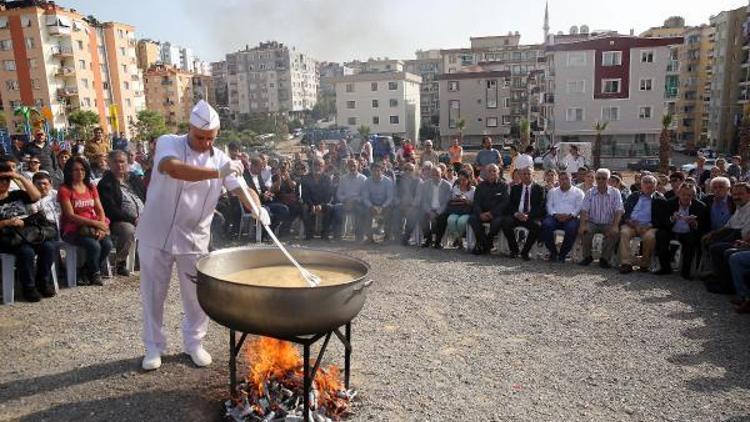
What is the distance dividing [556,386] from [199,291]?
2.74 m

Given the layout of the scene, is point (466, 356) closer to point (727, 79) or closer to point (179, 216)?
point (179, 216)

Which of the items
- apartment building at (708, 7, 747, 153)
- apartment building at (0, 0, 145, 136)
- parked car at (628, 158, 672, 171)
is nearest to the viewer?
parked car at (628, 158, 672, 171)

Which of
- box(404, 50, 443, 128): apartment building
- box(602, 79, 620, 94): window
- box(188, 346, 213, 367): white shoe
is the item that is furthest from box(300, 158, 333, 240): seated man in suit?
box(404, 50, 443, 128): apartment building

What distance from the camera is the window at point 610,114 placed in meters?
45.1

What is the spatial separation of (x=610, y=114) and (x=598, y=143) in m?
8.27

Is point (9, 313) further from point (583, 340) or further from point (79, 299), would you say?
point (583, 340)

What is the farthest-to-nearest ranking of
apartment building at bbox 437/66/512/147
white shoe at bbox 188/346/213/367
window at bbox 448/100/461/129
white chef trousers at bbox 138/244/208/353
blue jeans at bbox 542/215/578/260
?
1. window at bbox 448/100/461/129
2. apartment building at bbox 437/66/512/147
3. blue jeans at bbox 542/215/578/260
4. white shoe at bbox 188/346/213/367
5. white chef trousers at bbox 138/244/208/353

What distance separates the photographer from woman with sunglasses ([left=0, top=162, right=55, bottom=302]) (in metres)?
6.04

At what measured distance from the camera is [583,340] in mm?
5074

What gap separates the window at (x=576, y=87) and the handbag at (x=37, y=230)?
4554 centimetres

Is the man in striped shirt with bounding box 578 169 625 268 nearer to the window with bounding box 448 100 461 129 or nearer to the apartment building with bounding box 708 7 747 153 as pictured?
the window with bounding box 448 100 461 129

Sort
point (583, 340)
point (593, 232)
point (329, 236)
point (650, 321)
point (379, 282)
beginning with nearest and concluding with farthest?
point (583, 340) → point (650, 321) → point (379, 282) → point (593, 232) → point (329, 236)

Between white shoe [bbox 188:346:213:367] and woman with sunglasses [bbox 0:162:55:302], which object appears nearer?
white shoe [bbox 188:346:213:367]


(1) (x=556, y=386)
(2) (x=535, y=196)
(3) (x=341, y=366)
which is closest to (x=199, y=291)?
(3) (x=341, y=366)
